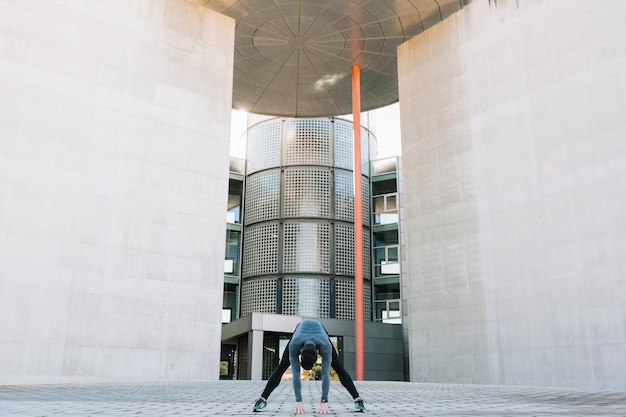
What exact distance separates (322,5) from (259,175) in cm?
1287

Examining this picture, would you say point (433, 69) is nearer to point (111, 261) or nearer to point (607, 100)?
point (607, 100)

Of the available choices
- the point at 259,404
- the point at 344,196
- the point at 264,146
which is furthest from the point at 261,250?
the point at 259,404

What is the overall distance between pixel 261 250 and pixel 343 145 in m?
7.73

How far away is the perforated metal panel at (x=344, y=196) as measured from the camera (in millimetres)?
31461

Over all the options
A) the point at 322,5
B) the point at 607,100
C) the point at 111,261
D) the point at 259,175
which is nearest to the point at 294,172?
the point at 259,175

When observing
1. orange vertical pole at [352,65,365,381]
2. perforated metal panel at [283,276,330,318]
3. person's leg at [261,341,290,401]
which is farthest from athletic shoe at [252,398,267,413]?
perforated metal panel at [283,276,330,318]

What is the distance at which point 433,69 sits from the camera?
846 inches

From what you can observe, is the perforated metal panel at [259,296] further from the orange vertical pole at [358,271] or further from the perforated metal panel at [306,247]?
the orange vertical pole at [358,271]

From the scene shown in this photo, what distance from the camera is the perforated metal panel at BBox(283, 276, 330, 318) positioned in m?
29.3

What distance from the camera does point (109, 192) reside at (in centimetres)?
1698

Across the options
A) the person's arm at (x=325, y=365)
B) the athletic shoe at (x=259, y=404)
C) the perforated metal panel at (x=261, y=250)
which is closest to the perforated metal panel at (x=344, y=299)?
the perforated metal panel at (x=261, y=250)

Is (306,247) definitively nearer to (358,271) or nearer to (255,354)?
(358,271)

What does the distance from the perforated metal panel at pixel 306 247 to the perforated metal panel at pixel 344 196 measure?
121 centimetres

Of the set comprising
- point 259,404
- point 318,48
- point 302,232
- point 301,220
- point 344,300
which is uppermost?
point 318,48
